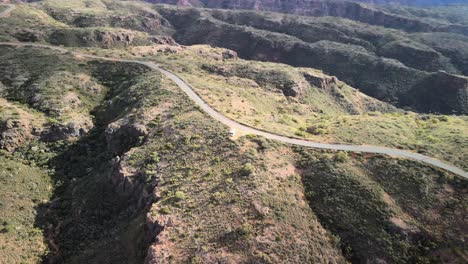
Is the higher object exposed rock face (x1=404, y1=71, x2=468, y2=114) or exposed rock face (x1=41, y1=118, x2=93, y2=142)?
exposed rock face (x1=41, y1=118, x2=93, y2=142)

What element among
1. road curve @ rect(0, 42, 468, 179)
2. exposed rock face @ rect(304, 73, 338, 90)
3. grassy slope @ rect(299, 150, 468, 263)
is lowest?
exposed rock face @ rect(304, 73, 338, 90)

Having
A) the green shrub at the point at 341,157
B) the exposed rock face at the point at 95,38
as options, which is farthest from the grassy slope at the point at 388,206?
the exposed rock face at the point at 95,38

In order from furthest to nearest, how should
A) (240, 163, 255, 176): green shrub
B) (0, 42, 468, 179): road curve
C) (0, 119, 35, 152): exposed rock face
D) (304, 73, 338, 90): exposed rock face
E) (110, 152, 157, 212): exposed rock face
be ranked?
(304, 73, 338, 90): exposed rock face
(0, 119, 35, 152): exposed rock face
(0, 42, 468, 179): road curve
(110, 152, 157, 212): exposed rock face
(240, 163, 255, 176): green shrub

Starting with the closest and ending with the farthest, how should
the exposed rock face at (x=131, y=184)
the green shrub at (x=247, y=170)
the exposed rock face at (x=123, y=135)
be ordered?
the green shrub at (x=247, y=170), the exposed rock face at (x=131, y=184), the exposed rock face at (x=123, y=135)

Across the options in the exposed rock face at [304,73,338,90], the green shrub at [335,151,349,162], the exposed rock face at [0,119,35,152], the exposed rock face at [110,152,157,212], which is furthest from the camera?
the exposed rock face at [304,73,338,90]

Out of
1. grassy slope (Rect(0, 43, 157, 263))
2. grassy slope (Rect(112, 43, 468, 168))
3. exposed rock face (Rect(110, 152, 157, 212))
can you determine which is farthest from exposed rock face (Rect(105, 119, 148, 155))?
grassy slope (Rect(112, 43, 468, 168))

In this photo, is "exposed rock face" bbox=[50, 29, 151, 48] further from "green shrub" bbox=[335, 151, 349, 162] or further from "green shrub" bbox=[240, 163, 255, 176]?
"green shrub" bbox=[335, 151, 349, 162]

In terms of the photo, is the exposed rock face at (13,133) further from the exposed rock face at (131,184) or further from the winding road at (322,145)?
the winding road at (322,145)

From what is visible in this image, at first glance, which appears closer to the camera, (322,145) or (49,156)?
(322,145)

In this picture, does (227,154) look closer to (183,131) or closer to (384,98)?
(183,131)

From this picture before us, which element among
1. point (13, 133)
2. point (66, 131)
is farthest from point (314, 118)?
point (13, 133)

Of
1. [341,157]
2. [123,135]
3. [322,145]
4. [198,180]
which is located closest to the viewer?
[198,180]

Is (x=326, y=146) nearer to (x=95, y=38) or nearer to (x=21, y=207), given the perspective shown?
(x=21, y=207)
